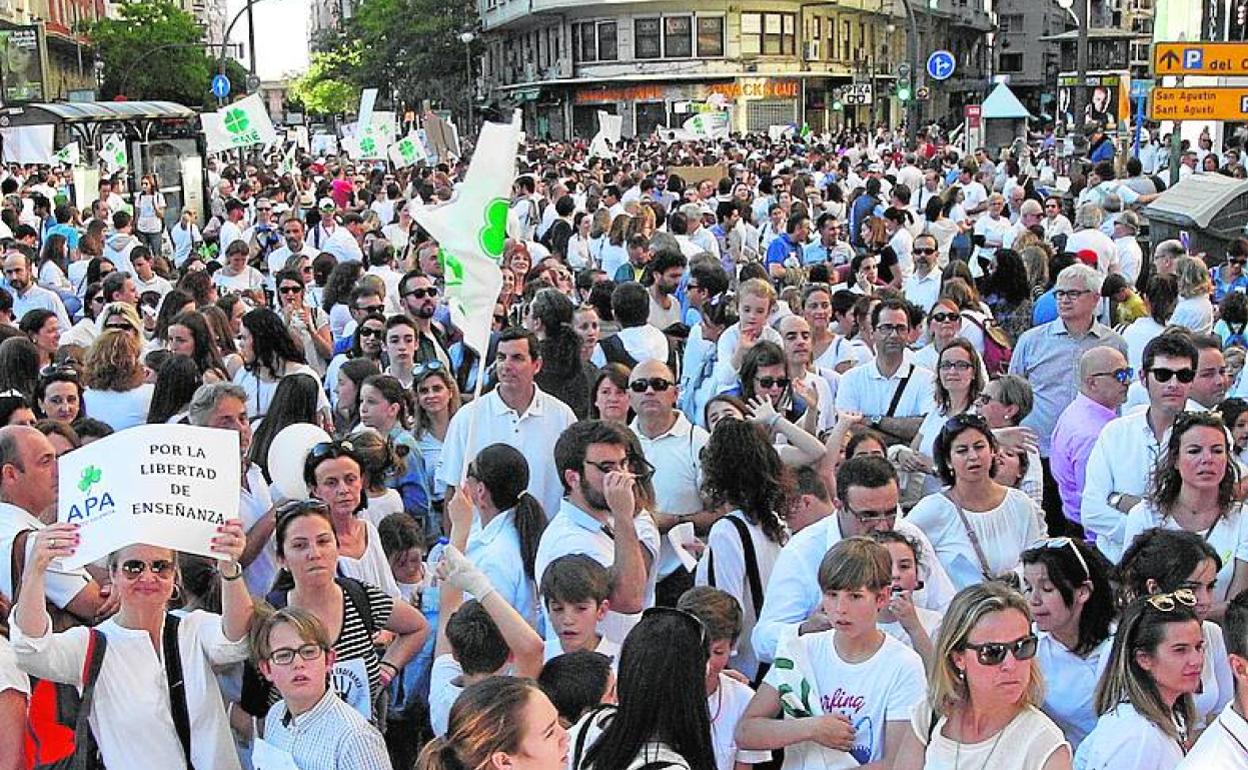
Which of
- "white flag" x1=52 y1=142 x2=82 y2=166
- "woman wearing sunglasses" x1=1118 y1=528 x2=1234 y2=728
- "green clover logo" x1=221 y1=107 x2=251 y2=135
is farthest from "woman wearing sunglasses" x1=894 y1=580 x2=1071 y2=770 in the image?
"white flag" x1=52 y1=142 x2=82 y2=166

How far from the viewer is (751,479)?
5297 millimetres

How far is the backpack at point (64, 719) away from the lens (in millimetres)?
4152

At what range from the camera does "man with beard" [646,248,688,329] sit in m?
9.73

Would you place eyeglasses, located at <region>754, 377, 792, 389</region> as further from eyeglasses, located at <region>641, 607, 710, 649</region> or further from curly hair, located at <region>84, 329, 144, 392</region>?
curly hair, located at <region>84, 329, 144, 392</region>

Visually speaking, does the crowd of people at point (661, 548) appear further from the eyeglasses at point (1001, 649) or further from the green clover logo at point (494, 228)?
the green clover logo at point (494, 228)

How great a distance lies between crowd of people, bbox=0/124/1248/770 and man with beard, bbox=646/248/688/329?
2.27ft

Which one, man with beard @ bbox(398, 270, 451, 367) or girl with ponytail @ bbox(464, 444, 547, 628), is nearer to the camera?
girl with ponytail @ bbox(464, 444, 547, 628)

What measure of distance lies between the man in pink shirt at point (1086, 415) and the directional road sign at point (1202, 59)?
7.82m

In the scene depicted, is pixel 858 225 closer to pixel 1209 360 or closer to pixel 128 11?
pixel 1209 360

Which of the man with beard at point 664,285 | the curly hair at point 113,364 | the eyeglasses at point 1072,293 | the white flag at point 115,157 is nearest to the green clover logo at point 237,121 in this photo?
the white flag at point 115,157

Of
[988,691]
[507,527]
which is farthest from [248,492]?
[988,691]

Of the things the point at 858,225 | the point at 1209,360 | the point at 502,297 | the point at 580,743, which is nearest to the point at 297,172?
the point at 858,225

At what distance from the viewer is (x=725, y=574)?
516 cm

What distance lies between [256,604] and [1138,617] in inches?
97.7
